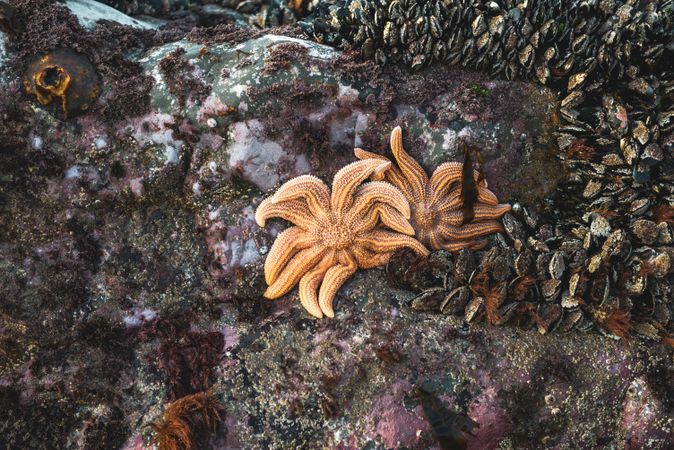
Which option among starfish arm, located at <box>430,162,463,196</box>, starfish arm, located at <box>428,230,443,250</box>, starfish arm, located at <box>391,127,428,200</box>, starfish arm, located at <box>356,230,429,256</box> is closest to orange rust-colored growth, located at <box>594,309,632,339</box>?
starfish arm, located at <box>428,230,443,250</box>

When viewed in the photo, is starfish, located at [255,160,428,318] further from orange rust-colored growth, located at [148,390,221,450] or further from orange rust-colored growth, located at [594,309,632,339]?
orange rust-colored growth, located at [594,309,632,339]

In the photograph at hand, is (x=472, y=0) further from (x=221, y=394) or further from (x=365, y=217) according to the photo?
(x=221, y=394)

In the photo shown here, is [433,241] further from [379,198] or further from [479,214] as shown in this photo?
[379,198]

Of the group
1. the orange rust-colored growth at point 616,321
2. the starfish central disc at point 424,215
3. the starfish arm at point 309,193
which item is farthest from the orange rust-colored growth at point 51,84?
the orange rust-colored growth at point 616,321

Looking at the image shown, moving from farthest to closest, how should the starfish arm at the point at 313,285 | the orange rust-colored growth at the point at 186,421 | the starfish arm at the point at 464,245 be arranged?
the starfish arm at the point at 464,245 < the starfish arm at the point at 313,285 < the orange rust-colored growth at the point at 186,421

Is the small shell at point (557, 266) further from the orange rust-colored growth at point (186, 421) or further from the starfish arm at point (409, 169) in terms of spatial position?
the orange rust-colored growth at point (186, 421)

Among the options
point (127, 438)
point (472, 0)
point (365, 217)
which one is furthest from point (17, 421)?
point (472, 0)
